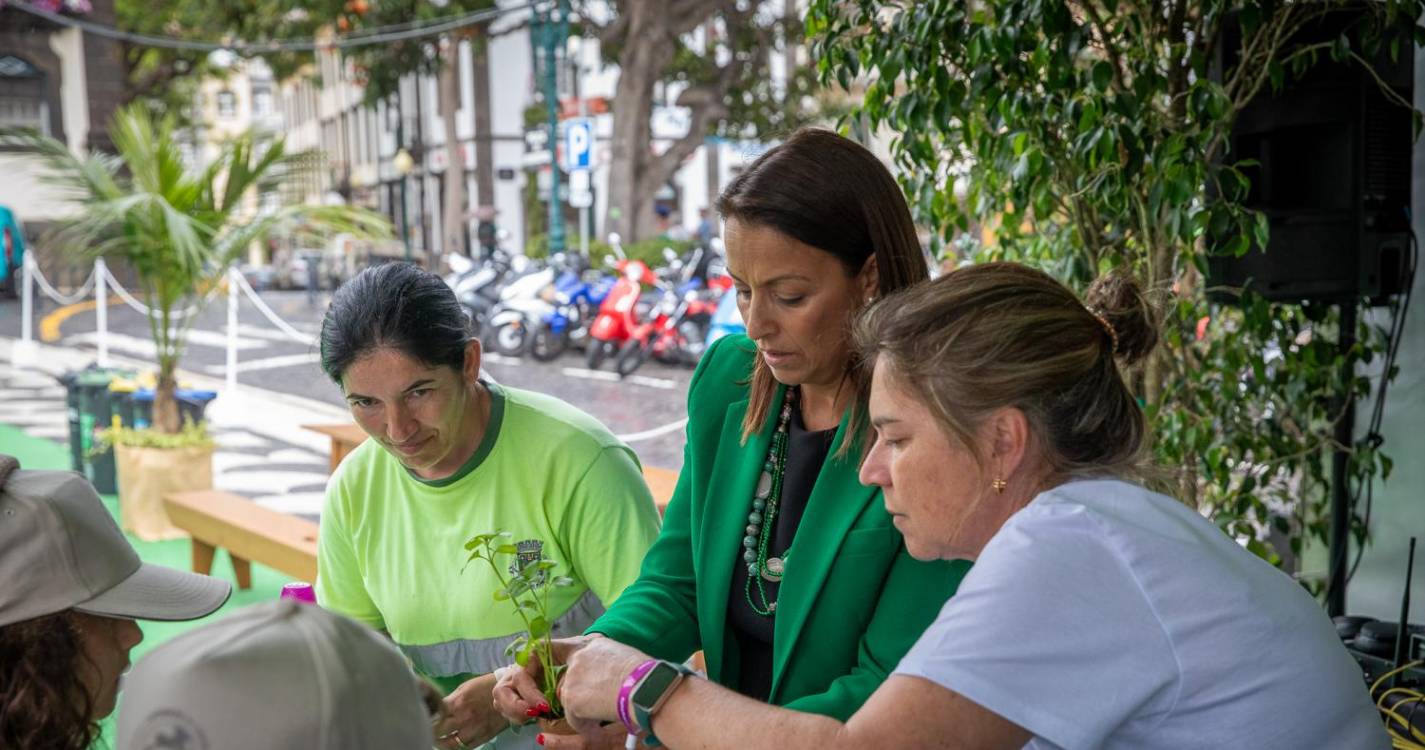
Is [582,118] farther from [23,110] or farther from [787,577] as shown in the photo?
[787,577]

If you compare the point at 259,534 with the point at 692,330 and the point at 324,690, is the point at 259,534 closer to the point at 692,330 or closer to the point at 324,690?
the point at 324,690

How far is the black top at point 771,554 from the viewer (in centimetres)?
180

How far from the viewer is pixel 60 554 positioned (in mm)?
1443

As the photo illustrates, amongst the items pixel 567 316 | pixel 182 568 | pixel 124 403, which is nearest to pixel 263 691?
pixel 182 568

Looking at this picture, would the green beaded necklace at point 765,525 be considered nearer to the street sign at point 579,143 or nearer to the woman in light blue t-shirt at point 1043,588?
the woman in light blue t-shirt at point 1043,588

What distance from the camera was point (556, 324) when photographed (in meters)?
13.4

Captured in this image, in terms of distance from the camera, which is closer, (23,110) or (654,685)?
(654,685)

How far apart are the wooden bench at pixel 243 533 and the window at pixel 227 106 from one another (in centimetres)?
5673

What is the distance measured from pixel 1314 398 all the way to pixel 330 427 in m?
4.10

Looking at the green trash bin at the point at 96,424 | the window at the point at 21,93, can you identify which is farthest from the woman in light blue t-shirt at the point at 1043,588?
the window at the point at 21,93

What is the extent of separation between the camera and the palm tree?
6.58 meters

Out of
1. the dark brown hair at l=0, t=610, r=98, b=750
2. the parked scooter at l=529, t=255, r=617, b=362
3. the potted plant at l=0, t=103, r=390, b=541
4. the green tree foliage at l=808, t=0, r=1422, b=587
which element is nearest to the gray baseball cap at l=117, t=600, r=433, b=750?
the dark brown hair at l=0, t=610, r=98, b=750

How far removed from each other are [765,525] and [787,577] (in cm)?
12

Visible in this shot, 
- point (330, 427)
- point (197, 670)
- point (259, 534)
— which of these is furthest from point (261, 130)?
point (197, 670)
